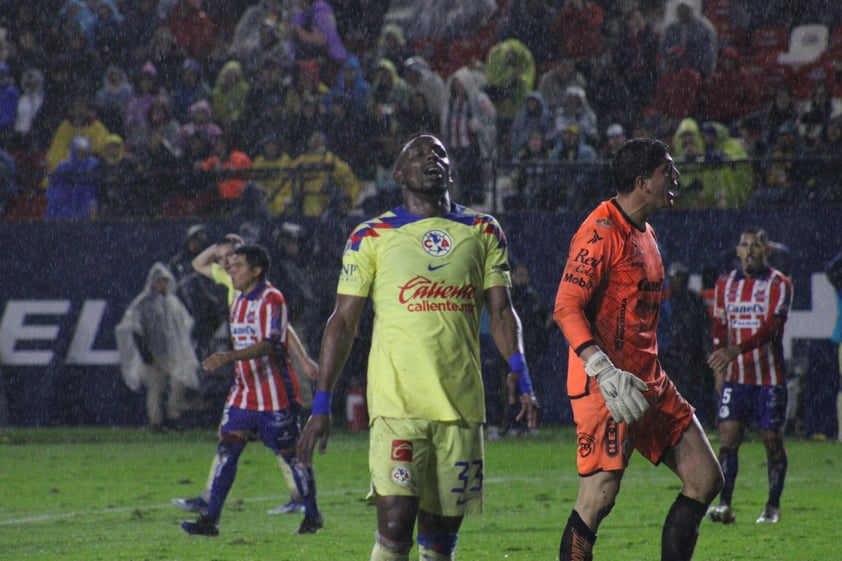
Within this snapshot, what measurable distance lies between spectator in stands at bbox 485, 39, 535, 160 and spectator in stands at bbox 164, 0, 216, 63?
5266 millimetres

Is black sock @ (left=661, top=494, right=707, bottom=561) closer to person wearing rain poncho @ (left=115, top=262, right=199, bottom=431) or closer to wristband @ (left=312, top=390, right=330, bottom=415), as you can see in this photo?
wristband @ (left=312, top=390, right=330, bottom=415)

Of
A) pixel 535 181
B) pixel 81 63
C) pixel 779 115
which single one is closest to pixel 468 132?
pixel 535 181

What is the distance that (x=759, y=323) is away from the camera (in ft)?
34.7

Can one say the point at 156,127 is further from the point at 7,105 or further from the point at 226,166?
the point at 7,105

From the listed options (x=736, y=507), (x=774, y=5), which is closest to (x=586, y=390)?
(x=736, y=507)

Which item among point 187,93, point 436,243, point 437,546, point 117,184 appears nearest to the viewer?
point 437,546

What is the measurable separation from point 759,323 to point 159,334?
363 inches

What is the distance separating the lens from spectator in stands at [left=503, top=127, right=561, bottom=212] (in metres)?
17.2

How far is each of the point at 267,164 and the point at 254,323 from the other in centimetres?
832

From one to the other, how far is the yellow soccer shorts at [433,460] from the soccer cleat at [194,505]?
4.49 meters

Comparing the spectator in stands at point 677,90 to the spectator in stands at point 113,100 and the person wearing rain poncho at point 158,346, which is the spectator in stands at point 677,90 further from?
the spectator in stands at point 113,100

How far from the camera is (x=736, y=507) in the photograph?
1113 cm

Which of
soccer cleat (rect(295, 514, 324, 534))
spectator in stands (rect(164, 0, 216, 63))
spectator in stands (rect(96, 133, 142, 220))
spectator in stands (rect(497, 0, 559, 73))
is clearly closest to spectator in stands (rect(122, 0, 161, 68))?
spectator in stands (rect(164, 0, 216, 63))

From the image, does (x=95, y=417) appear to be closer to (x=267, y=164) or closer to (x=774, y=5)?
(x=267, y=164)
